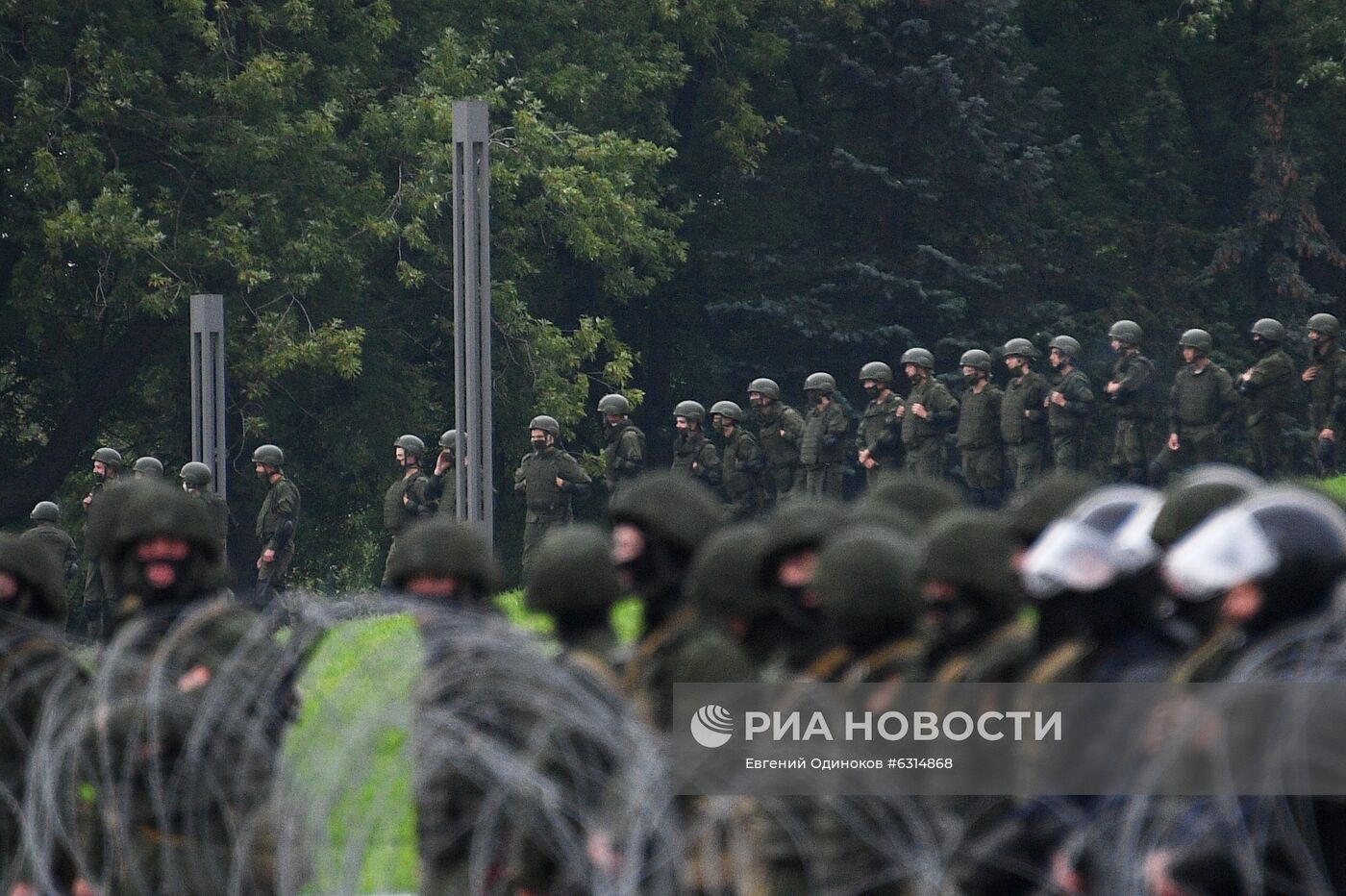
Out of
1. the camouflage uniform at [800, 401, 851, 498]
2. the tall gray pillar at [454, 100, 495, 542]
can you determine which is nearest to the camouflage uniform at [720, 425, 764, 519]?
the camouflage uniform at [800, 401, 851, 498]

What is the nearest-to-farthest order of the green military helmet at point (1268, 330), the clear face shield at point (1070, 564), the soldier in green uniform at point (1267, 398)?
the clear face shield at point (1070, 564), the green military helmet at point (1268, 330), the soldier in green uniform at point (1267, 398)

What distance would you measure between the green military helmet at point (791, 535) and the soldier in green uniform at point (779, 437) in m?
16.3

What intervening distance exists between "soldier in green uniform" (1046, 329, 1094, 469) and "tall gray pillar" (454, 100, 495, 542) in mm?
6229

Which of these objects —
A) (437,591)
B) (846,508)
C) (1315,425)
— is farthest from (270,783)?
(1315,425)

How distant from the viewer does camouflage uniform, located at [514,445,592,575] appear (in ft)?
73.8

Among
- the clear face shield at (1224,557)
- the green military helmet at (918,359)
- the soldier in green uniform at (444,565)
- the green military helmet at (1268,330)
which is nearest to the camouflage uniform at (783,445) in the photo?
the green military helmet at (918,359)

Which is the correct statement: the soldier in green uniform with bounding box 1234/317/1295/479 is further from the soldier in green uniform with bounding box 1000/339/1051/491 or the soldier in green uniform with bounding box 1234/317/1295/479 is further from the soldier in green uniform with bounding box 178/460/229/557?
the soldier in green uniform with bounding box 178/460/229/557

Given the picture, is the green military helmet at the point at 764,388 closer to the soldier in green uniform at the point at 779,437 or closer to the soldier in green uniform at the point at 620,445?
the soldier in green uniform at the point at 779,437

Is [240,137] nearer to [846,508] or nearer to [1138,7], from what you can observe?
[1138,7]

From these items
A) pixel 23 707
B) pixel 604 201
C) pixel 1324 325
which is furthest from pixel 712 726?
pixel 604 201

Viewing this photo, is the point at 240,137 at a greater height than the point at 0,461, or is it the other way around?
the point at 240,137

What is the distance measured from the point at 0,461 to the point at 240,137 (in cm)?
501

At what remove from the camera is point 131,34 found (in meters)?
29.6

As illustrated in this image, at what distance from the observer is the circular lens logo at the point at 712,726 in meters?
6.48
